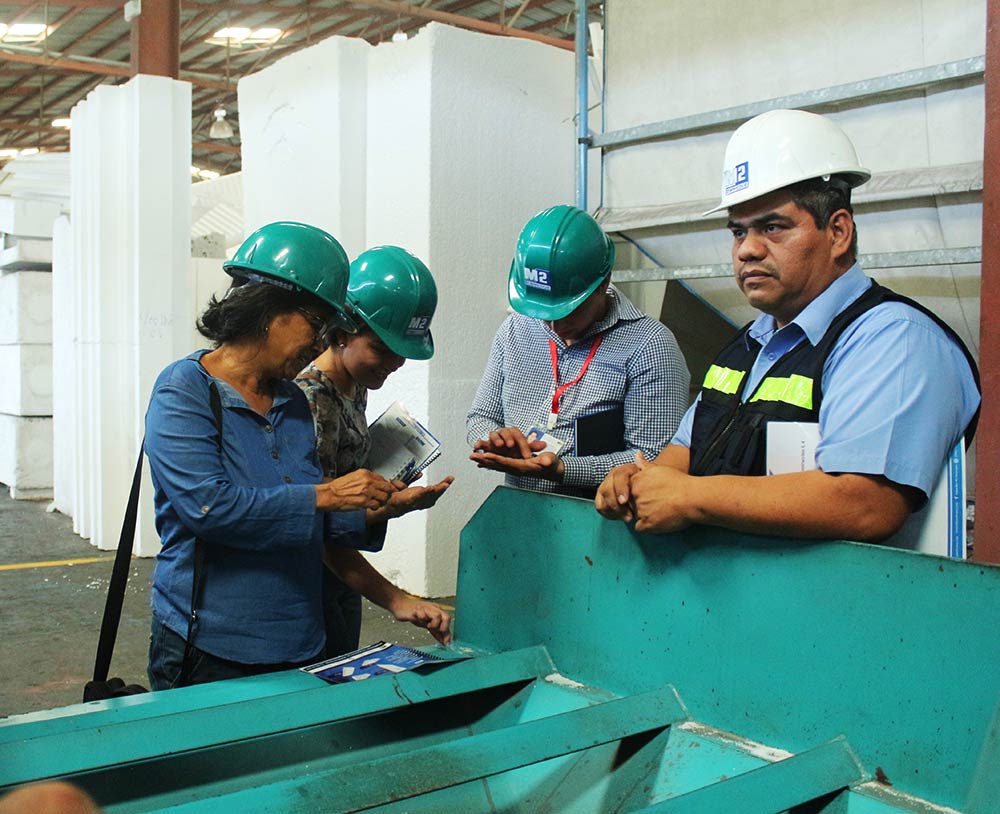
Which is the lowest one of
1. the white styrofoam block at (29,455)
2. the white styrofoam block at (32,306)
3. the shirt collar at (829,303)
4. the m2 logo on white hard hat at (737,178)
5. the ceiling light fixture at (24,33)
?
the white styrofoam block at (29,455)

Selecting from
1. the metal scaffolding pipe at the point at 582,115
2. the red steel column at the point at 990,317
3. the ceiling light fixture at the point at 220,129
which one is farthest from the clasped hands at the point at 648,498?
the ceiling light fixture at the point at 220,129

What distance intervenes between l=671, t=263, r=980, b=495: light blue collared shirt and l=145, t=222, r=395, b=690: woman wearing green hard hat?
782 millimetres

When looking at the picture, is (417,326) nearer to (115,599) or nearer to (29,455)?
(115,599)

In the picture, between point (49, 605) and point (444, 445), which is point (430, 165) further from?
point (49, 605)

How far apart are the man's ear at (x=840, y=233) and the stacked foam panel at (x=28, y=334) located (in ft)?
23.3

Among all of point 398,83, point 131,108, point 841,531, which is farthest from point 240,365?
point 131,108

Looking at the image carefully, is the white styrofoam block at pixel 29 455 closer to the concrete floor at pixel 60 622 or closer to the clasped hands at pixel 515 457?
the concrete floor at pixel 60 622

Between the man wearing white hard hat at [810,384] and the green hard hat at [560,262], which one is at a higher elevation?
the green hard hat at [560,262]

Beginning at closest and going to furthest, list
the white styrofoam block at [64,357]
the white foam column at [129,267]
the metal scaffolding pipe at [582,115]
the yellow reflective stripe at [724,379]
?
the yellow reflective stripe at [724,379], the metal scaffolding pipe at [582,115], the white foam column at [129,267], the white styrofoam block at [64,357]

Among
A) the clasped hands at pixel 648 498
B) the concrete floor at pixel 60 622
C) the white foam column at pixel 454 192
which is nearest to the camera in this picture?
the clasped hands at pixel 648 498

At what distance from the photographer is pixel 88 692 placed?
1666mm

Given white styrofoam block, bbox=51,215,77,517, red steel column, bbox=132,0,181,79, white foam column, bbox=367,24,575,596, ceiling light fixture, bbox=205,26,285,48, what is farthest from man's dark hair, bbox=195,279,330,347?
ceiling light fixture, bbox=205,26,285,48

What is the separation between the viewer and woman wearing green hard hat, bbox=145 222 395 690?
158 cm

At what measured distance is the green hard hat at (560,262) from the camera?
92.9 inches
